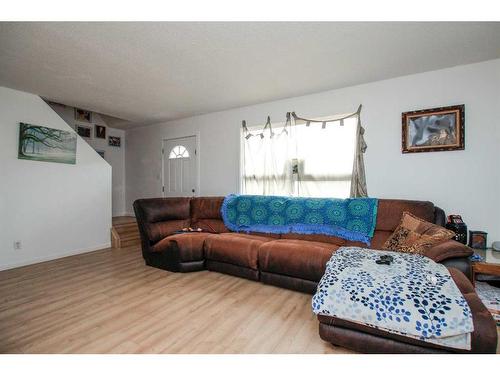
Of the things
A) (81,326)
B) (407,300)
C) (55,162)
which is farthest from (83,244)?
(407,300)

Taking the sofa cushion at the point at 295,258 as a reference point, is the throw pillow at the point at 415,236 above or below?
above

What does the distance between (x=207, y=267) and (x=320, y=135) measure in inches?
95.5

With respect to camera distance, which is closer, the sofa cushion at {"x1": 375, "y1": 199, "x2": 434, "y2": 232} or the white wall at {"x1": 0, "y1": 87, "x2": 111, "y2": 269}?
the sofa cushion at {"x1": 375, "y1": 199, "x2": 434, "y2": 232}

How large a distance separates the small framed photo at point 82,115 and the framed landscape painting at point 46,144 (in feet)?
4.53

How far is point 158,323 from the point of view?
1.86 meters

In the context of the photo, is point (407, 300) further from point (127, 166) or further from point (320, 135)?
point (127, 166)

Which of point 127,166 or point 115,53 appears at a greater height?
point 115,53

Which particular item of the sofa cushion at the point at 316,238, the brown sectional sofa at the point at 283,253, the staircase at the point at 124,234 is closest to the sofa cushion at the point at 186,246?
the brown sectional sofa at the point at 283,253

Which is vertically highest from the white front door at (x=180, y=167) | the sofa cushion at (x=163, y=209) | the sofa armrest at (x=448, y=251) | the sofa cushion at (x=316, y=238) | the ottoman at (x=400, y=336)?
the white front door at (x=180, y=167)

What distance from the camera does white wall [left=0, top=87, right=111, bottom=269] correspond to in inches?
124

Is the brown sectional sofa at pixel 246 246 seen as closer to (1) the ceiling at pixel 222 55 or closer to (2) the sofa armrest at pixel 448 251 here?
(2) the sofa armrest at pixel 448 251

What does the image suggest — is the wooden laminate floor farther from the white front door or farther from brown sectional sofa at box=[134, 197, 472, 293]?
the white front door

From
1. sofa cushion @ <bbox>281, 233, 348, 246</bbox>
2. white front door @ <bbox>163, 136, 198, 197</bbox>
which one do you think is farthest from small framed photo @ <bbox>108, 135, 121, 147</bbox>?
sofa cushion @ <bbox>281, 233, 348, 246</bbox>

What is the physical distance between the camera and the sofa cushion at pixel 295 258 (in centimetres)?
230
